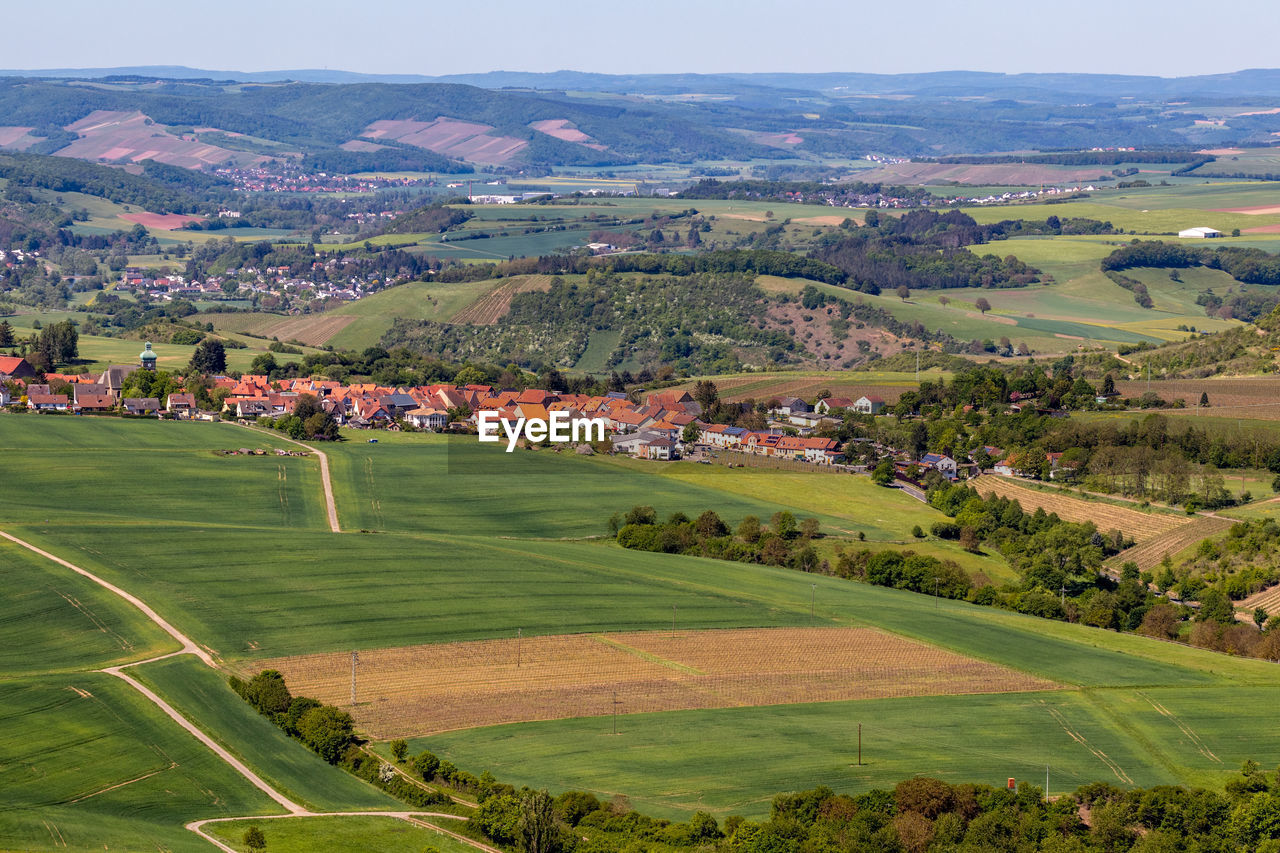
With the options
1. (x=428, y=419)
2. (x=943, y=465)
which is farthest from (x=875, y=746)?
(x=428, y=419)

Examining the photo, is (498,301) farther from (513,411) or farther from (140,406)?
(140,406)

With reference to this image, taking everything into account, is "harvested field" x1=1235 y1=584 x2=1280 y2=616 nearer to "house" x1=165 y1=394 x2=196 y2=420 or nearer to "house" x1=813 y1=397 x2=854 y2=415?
"house" x1=813 y1=397 x2=854 y2=415

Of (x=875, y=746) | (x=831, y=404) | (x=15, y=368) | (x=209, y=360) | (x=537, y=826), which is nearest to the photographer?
(x=537, y=826)

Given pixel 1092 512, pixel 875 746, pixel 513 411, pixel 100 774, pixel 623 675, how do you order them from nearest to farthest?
pixel 100 774 < pixel 875 746 < pixel 623 675 < pixel 1092 512 < pixel 513 411

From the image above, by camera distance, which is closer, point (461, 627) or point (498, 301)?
point (461, 627)

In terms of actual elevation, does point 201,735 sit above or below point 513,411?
above

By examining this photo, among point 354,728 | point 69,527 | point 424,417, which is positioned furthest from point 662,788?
point 424,417

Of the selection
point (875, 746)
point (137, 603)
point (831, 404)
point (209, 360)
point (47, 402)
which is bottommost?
point (831, 404)
